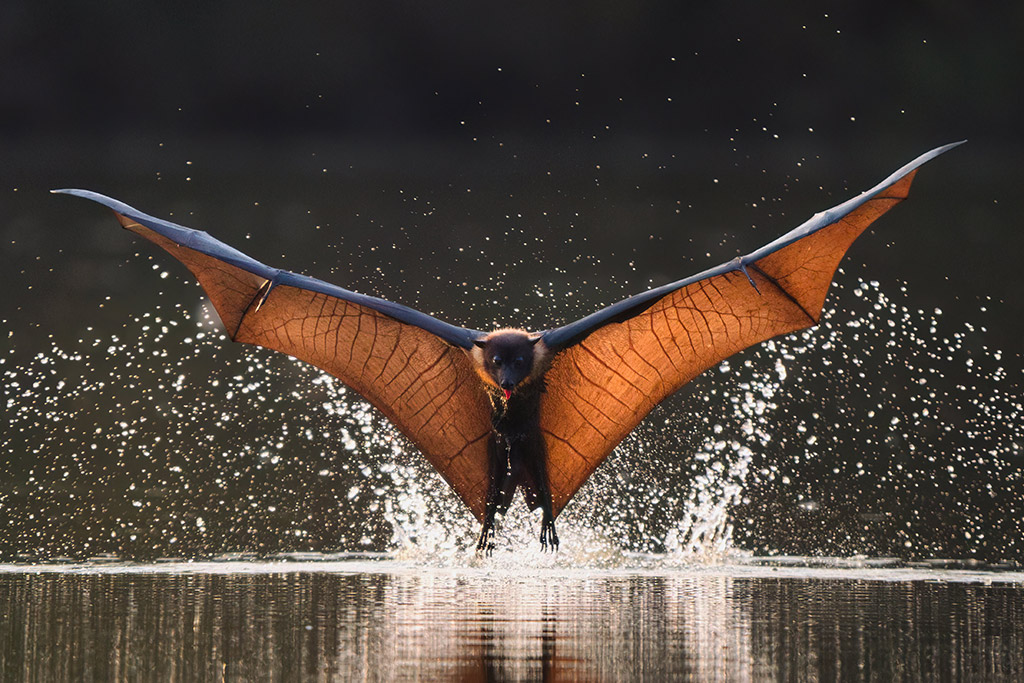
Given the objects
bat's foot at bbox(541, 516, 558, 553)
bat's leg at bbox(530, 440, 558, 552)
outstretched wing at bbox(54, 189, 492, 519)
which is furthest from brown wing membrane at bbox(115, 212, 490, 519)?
bat's foot at bbox(541, 516, 558, 553)

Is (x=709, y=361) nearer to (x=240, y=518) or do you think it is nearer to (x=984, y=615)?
(x=984, y=615)

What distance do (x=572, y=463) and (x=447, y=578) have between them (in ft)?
3.39

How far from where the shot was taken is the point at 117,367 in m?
12.9

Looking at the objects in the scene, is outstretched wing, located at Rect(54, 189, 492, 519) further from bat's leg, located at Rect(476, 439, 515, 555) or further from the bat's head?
the bat's head

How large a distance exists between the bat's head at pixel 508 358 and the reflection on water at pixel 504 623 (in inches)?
40.8

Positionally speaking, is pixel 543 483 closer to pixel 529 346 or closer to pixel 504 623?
pixel 529 346

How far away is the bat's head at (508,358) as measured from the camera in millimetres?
6273

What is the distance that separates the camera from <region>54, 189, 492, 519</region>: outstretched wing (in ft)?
22.8

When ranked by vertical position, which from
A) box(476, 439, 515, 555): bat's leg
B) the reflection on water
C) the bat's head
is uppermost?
the bat's head

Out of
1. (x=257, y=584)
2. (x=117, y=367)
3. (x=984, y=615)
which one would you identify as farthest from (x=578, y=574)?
(x=117, y=367)

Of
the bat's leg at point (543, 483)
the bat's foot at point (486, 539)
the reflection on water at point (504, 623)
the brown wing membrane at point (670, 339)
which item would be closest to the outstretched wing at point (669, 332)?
the brown wing membrane at point (670, 339)

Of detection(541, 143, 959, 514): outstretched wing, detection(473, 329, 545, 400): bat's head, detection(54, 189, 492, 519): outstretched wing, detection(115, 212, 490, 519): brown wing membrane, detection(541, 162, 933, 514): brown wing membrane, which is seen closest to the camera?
detection(473, 329, 545, 400): bat's head

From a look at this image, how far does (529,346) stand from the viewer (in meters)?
6.47

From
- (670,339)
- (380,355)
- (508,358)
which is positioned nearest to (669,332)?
(670,339)
